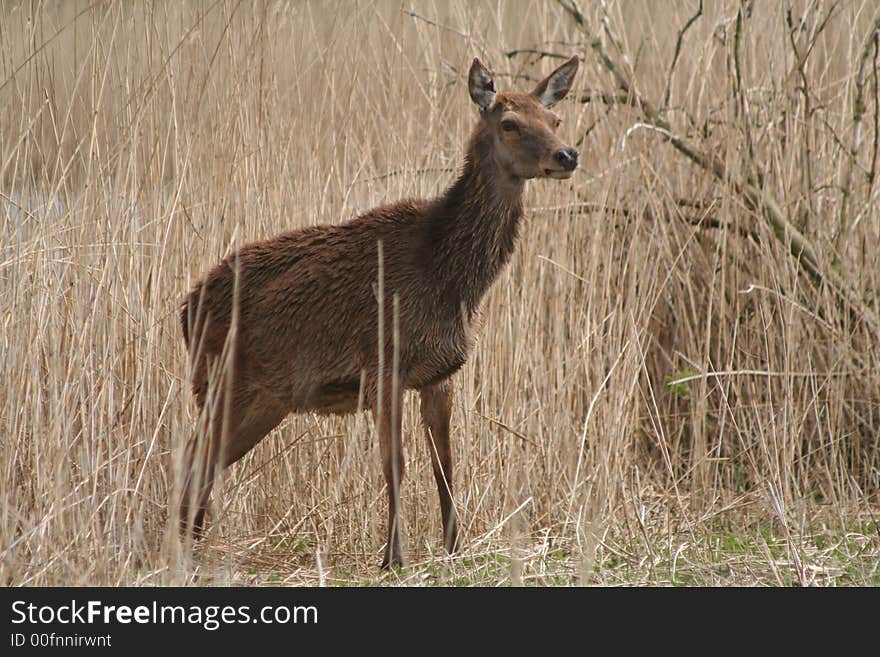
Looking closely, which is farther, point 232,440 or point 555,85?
point 555,85

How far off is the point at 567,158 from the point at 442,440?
4.01ft

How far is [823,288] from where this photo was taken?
17.9ft

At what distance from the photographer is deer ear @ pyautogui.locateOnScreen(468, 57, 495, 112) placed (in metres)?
4.44

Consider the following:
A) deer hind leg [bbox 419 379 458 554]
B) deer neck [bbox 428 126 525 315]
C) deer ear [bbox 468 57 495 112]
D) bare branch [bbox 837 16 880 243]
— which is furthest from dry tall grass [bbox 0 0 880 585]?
deer ear [bbox 468 57 495 112]

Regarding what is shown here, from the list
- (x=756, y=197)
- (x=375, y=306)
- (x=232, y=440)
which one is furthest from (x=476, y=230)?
(x=756, y=197)

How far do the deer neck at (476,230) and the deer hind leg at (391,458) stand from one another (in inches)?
18.7

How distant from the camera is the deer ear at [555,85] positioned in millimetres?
4621

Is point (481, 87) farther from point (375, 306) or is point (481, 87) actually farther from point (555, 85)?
point (375, 306)

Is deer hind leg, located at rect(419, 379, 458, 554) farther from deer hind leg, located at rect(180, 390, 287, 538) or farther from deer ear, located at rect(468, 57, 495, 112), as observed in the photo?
deer ear, located at rect(468, 57, 495, 112)

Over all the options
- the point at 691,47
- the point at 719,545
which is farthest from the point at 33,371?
the point at 691,47

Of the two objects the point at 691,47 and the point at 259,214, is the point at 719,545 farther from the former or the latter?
the point at 691,47

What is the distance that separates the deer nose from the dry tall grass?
907mm

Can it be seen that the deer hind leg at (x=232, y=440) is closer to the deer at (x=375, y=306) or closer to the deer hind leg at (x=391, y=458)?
the deer at (x=375, y=306)

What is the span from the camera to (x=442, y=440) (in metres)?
4.60
